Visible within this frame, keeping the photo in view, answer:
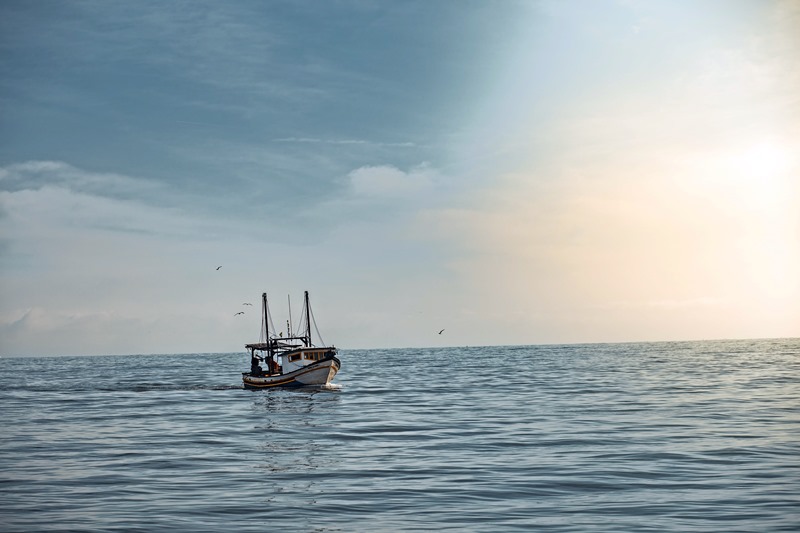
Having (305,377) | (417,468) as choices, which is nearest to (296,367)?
(305,377)

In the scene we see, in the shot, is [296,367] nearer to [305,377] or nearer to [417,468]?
[305,377]

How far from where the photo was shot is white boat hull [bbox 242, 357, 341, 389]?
252 feet

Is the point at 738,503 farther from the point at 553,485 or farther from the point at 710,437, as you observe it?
the point at 710,437

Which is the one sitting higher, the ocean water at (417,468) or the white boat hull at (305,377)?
the white boat hull at (305,377)

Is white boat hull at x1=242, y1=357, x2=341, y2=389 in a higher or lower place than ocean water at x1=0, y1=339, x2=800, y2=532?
higher

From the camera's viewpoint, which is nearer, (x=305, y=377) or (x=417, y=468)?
(x=417, y=468)

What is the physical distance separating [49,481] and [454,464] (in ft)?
47.2

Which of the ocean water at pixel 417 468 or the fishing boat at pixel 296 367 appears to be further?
the fishing boat at pixel 296 367

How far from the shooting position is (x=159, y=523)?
1944 centimetres

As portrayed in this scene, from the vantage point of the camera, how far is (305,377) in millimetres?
77062

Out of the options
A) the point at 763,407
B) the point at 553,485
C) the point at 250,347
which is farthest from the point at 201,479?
the point at 250,347

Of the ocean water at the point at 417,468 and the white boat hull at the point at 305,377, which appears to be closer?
the ocean water at the point at 417,468

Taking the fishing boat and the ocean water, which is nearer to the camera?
the ocean water

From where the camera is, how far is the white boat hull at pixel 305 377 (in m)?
76.7
